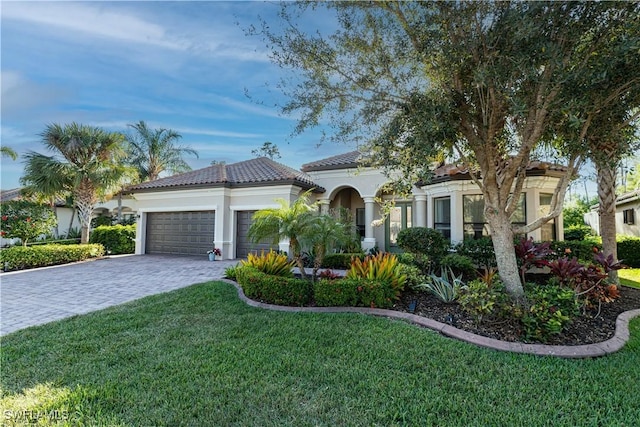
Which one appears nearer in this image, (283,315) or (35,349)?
(35,349)

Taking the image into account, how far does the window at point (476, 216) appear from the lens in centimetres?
1230

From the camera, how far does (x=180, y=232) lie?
58.5 ft

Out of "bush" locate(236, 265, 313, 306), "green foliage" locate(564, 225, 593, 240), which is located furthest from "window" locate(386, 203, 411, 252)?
"bush" locate(236, 265, 313, 306)

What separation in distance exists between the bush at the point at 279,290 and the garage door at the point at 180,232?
10117mm

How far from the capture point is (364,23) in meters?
6.54

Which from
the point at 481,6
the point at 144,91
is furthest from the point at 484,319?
the point at 144,91

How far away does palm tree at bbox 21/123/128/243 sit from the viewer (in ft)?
52.7

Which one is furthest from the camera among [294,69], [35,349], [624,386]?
[294,69]

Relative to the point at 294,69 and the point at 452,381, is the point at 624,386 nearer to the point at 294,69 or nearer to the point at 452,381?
the point at 452,381

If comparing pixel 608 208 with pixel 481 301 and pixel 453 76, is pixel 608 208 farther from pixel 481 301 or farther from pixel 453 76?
pixel 453 76

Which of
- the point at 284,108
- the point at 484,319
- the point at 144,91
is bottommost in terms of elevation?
the point at 484,319

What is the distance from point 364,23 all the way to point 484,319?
650 centimetres

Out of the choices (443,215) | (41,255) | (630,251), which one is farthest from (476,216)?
(41,255)

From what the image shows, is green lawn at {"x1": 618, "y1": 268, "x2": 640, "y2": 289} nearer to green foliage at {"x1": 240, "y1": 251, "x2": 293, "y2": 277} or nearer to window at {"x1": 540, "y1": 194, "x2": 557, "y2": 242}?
window at {"x1": 540, "y1": 194, "x2": 557, "y2": 242}
